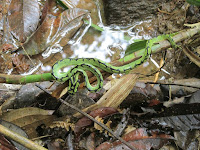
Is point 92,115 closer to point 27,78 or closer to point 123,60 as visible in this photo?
point 123,60

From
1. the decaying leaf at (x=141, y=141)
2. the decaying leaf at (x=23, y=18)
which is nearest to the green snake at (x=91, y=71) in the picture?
the decaying leaf at (x=141, y=141)

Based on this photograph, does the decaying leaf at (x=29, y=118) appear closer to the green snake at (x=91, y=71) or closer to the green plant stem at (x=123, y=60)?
the green plant stem at (x=123, y=60)

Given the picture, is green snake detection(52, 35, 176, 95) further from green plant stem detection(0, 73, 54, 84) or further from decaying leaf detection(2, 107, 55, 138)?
decaying leaf detection(2, 107, 55, 138)

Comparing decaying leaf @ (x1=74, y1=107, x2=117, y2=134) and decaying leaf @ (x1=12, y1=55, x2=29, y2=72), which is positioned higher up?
decaying leaf @ (x1=12, y1=55, x2=29, y2=72)

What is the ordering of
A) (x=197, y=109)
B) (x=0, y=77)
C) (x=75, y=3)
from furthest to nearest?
(x=75, y=3)
(x=197, y=109)
(x=0, y=77)

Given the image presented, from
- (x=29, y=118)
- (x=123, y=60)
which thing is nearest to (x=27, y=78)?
(x=29, y=118)

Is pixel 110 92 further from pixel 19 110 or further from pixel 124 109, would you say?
pixel 19 110

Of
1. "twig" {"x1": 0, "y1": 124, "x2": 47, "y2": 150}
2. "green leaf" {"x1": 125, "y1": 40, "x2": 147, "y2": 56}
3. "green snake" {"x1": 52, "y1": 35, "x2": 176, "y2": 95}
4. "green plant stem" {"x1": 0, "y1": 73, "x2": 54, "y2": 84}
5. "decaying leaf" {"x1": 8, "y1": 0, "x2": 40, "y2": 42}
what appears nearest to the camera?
"twig" {"x1": 0, "y1": 124, "x2": 47, "y2": 150}

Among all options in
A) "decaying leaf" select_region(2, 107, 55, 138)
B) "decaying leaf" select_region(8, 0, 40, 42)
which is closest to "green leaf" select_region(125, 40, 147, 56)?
"decaying leaf" select_region(2, 107, 55, 138)

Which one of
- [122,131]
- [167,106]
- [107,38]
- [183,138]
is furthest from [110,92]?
[107,38]
